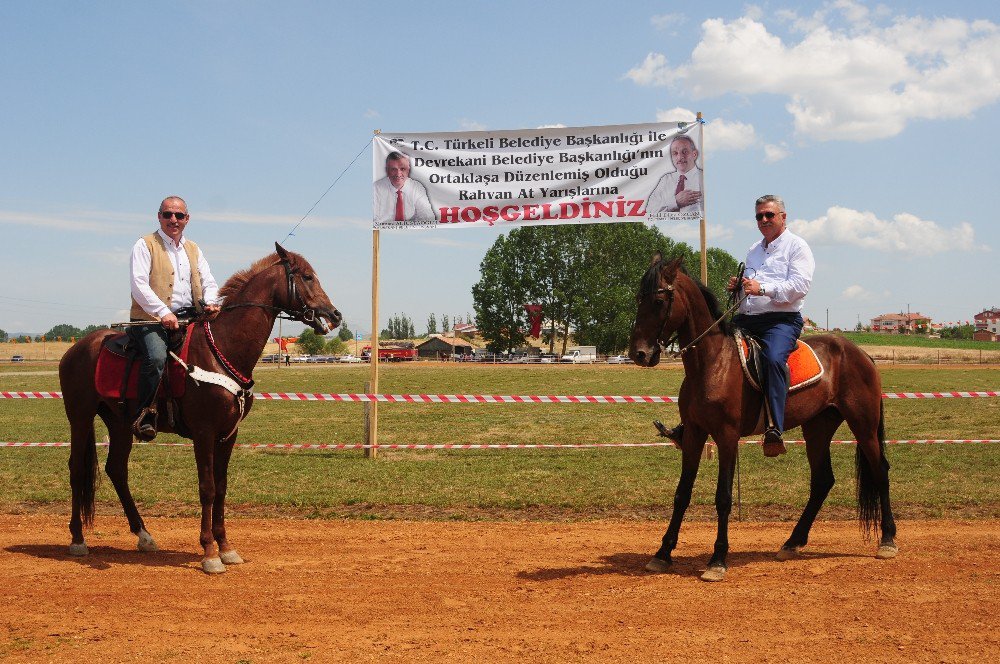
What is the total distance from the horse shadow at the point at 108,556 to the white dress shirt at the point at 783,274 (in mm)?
5689

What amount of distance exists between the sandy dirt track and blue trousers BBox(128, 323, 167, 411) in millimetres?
1521

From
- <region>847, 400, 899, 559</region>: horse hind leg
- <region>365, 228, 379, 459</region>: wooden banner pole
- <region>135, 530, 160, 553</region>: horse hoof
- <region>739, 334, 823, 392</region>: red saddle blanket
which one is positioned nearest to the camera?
<region>739, 334, 823, 392</region>: red saddle blanket

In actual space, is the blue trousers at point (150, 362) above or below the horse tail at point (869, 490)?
above

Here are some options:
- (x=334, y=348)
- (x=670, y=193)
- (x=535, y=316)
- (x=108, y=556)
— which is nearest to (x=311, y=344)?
(x=334, y=348)

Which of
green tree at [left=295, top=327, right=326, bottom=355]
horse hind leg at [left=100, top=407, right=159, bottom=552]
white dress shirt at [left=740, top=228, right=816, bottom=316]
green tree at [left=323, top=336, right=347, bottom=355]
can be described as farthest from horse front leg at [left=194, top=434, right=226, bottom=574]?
green tree at [left=323, top=336, right=347, bottom=355]

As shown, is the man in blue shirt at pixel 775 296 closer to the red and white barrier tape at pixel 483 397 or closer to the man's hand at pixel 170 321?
the red and white barrier tape at pixel 483 397

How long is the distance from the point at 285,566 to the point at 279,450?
9.51m

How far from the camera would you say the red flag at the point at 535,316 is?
82.3 m

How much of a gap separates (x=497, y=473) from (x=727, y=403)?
Answer: 21.7ft

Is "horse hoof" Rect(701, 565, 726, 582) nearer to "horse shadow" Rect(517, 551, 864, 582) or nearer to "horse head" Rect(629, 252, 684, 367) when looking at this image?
"horse shadow" Rect(517, 551, 864, 582)

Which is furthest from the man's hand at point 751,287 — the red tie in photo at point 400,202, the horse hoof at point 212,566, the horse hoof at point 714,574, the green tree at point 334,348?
the green tree at point 334,348

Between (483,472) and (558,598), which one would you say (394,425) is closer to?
(483,472)

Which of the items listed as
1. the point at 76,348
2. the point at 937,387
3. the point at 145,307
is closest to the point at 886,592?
the point at 145,307

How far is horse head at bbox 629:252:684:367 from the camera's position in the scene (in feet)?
21.7
